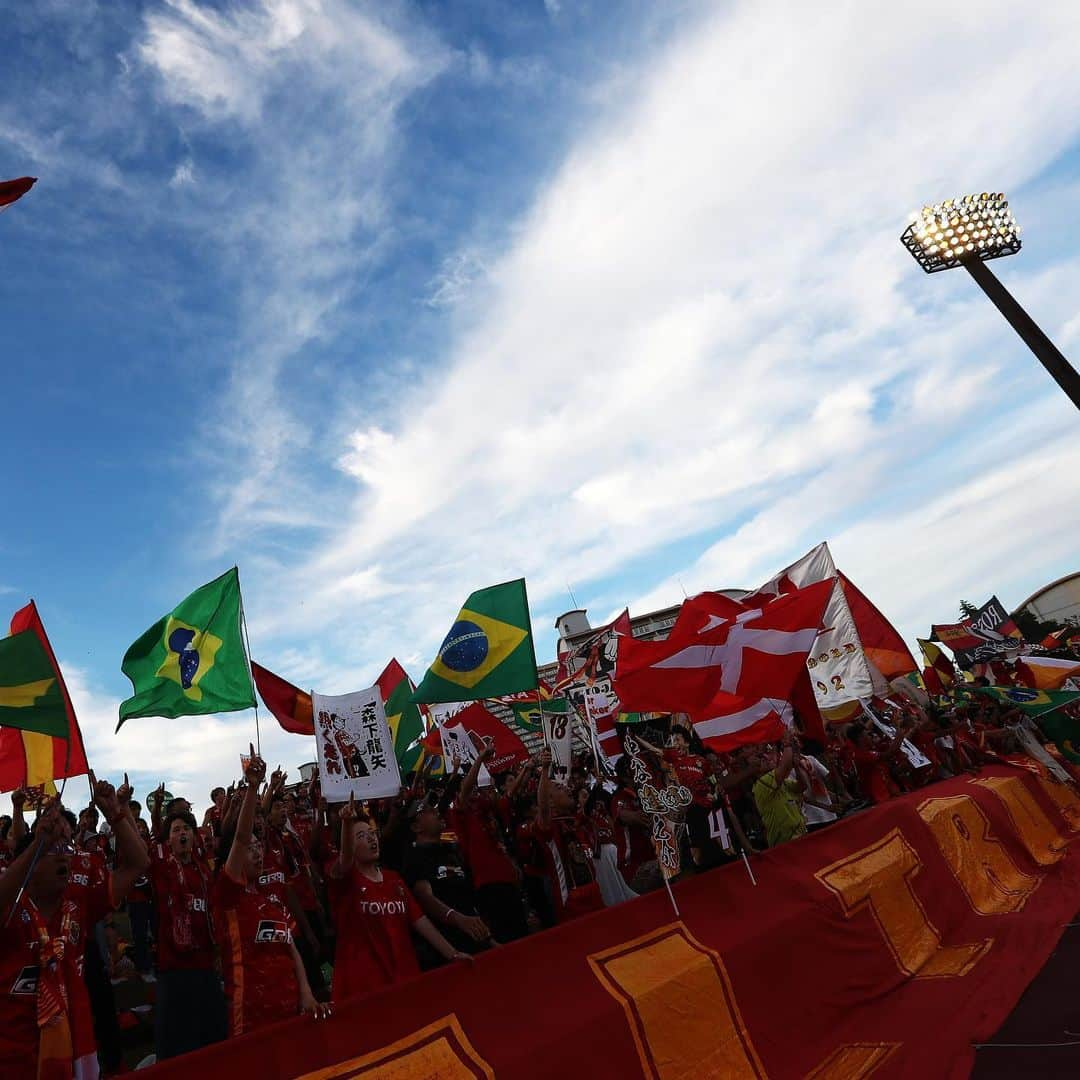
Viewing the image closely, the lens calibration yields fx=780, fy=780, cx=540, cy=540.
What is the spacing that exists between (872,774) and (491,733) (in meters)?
5.60

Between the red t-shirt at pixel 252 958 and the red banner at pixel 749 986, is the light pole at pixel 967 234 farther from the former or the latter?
the red t-shirt at pixel 252 958

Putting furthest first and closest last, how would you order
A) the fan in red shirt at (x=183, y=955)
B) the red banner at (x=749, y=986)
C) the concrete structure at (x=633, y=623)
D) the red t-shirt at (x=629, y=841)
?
the concrete structure at (x=633, y=623) < the red t-shirt at (x=629, y=841) < the fan in red shirt at (x=183, y=955) < the red banner at (x=749, y=986)

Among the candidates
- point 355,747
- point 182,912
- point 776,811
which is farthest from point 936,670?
point 182,912

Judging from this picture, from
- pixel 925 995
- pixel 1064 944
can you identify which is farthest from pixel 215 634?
pixel 1064 944

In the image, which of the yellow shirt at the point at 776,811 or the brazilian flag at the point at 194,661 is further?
the yellow shirt at the point at 776,811

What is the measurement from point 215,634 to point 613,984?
477cm

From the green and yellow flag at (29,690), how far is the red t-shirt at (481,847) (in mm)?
3617

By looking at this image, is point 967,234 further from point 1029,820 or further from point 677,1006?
point 677,1006

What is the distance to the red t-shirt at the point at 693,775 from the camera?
675 centimetres

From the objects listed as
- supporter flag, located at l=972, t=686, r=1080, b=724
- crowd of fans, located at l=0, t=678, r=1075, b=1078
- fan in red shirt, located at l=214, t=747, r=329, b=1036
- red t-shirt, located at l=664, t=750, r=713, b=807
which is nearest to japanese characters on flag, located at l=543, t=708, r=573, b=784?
crowd of fans, located at l=0, t=678, r=1075, b=1078

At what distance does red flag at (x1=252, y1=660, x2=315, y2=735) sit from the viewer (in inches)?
325

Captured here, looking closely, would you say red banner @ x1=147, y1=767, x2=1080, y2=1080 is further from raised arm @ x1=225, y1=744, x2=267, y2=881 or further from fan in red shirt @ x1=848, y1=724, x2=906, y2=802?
fan in red shirt @ x1=848, y1=724, x2=906, y2=802

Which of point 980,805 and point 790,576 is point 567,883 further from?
point 980,805

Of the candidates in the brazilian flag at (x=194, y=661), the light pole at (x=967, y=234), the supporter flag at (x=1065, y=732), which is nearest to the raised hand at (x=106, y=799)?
the brazilian flag at (x=194, y=661)
